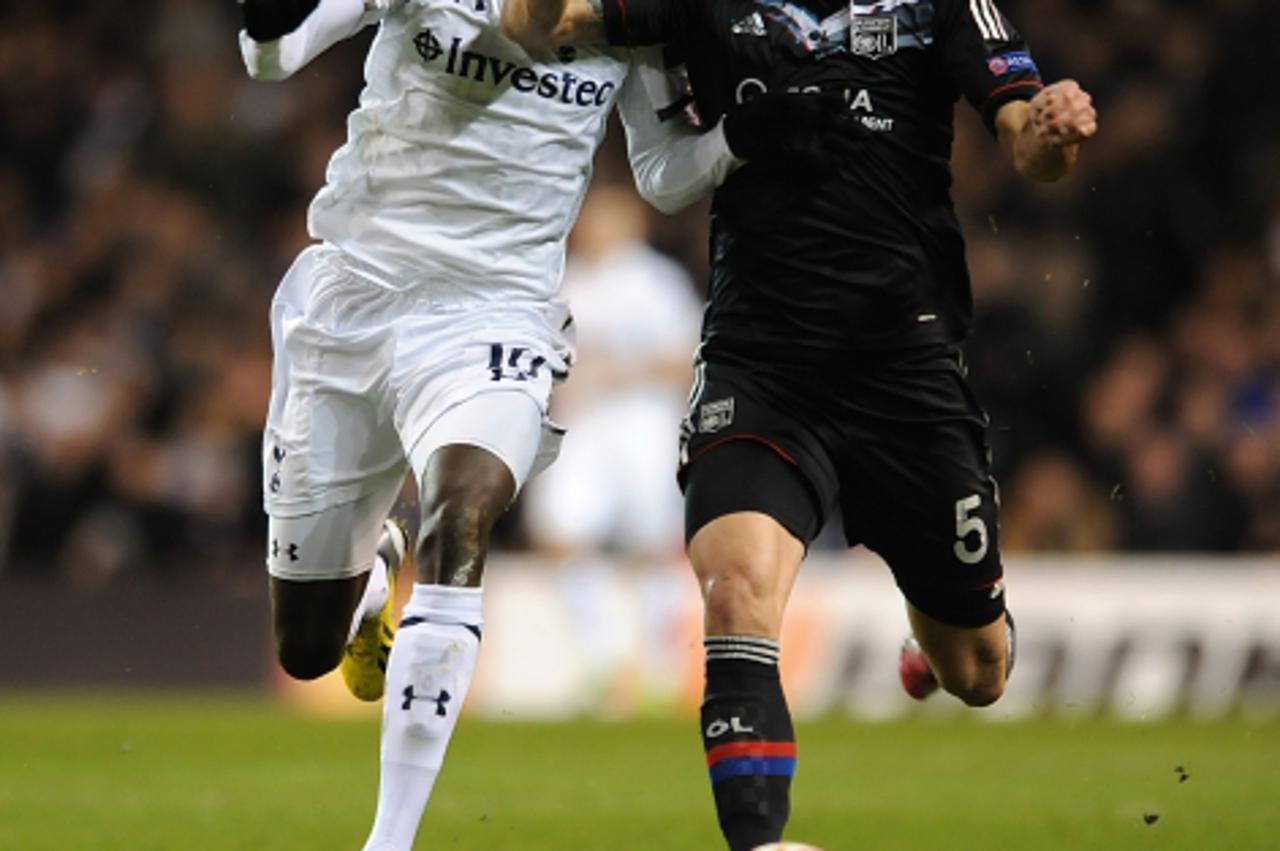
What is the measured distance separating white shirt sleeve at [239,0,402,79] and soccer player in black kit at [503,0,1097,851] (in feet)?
1.33

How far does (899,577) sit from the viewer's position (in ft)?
21.7

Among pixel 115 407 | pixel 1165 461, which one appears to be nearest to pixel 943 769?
pixel 1165 461

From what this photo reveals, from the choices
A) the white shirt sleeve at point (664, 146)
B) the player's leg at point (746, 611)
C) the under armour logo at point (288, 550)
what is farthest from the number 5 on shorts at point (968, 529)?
the under armour logo at point (288, 550)

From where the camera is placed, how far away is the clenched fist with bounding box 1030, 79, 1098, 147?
564 centimetres

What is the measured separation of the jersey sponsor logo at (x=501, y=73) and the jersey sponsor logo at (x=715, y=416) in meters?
1.00

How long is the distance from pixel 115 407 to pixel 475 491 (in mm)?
10514

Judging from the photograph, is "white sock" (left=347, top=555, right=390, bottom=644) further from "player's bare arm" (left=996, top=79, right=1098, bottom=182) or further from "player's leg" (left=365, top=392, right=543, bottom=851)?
"player's bare arm" (left=996, top=79, right=1098, bottom=182)

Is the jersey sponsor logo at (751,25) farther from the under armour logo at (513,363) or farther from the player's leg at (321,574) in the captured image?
the player's leg at (321,574)

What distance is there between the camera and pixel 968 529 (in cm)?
641

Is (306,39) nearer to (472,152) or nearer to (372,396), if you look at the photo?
(472,152)

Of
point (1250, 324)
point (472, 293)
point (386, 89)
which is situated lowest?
point (472, 293)

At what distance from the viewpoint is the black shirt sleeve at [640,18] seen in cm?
636

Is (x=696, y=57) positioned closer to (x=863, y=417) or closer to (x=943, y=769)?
(x=863, y=417)

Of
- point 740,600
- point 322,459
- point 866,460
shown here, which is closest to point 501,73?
point 322,459
